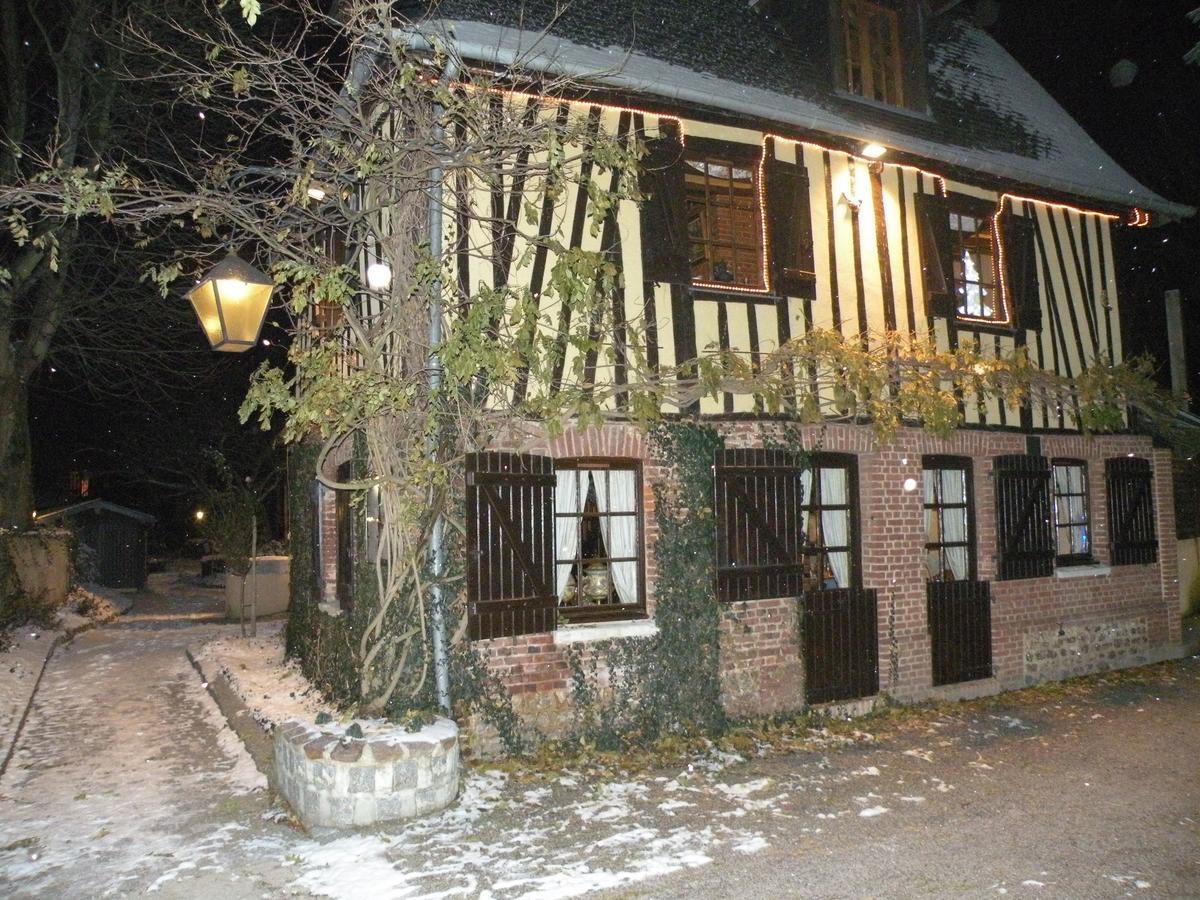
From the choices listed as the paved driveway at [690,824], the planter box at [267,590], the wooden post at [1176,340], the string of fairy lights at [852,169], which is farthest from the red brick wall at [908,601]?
the planter box at [267,590]

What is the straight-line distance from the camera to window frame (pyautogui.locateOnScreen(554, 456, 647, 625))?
730 centimetres

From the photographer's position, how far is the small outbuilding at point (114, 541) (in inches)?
1112

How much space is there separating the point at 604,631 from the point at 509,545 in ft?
3.62

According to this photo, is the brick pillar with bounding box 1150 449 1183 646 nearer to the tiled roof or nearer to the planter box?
the tiled roof

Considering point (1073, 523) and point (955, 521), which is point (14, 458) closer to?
point (955, 521)

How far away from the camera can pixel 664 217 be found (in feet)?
25.2

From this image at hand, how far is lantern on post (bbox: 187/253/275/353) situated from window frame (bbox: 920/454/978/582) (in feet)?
21.2

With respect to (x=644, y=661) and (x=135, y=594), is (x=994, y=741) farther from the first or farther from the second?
(x=135, y=594)

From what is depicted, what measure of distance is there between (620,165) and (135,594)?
82.6 ft

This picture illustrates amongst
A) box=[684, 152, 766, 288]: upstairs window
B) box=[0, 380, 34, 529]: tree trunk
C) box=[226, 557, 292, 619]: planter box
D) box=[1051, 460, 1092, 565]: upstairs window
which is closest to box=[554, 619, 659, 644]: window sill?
box=[684, 152, 766, 288]: upstairs window

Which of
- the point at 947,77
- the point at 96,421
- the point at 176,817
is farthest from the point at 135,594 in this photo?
the point at 947,77

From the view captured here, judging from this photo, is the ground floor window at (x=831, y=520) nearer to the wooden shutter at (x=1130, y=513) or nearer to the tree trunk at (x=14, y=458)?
the wooden shutter at (x=1130, y=513)

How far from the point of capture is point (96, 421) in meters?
31.3

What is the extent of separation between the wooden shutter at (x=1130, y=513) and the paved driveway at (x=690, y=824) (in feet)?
9.20
